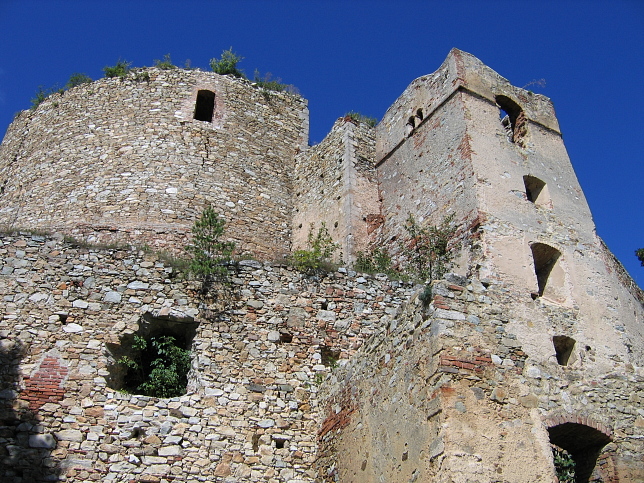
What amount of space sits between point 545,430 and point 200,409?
4561 millimetres

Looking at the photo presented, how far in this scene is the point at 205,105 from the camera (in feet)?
55.6

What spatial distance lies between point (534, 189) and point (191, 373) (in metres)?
8.00

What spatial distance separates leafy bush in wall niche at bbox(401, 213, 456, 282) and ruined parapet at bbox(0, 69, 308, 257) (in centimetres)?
358

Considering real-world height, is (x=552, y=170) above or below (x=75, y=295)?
above

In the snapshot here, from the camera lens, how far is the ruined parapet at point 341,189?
14.3m

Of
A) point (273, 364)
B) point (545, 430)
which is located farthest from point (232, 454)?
point (545, 430)

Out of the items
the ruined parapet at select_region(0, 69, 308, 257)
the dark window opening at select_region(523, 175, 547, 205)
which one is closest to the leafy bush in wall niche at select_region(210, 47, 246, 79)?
the ruined parapet at select_region(0, 69, 308, 257)

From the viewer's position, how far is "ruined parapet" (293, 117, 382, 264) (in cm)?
1428

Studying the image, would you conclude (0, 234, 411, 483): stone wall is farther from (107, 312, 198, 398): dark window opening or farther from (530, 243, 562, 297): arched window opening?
(530, 243, 562, 297): arched window opening

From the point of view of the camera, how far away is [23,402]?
27.2 feet

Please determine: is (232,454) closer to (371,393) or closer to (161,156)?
(371,393)

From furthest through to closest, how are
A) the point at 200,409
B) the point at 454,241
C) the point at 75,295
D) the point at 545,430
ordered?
the point at 454,241 → the point at 75,295 → the point at 200,409 → the point at 545,430

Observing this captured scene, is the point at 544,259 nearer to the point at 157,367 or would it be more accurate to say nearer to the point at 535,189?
the point at 535,189

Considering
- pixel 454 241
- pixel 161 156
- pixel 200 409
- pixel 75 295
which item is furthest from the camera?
pixel 161 156
